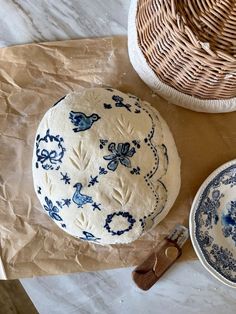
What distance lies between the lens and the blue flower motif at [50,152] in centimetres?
65

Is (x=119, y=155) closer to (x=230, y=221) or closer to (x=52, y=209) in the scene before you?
(x=52, y=209)

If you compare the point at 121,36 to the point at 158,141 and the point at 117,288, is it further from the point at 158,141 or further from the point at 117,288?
the point at 117,288

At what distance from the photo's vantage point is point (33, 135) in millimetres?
783

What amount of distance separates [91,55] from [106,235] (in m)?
0.26

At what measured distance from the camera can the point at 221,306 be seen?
0.80 m

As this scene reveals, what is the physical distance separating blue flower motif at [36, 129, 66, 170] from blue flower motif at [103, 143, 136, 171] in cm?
5

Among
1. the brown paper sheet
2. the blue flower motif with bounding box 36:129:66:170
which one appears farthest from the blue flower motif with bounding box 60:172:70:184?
the brown paper sheet

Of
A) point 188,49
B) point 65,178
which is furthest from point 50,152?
point 188,49

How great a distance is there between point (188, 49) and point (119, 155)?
0.14 metres

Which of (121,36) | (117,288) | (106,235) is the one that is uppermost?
(121,36)

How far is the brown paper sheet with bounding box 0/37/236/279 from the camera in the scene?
0.77 metres

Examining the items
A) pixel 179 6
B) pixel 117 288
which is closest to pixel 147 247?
pixel 117 288

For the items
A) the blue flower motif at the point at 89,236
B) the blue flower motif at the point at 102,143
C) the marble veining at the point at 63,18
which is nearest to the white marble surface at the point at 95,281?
the marble veining at the point at 63,18

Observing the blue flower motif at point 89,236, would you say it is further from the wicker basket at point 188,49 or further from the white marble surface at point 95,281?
the wicker basket at point 188,49
